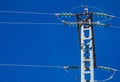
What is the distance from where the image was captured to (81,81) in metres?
15.9

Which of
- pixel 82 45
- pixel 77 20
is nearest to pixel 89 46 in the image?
pixel 82 45

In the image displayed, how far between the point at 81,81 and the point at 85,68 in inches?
26.4

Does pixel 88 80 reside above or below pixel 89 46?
below

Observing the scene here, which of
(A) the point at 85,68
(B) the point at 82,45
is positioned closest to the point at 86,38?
(B) the point at 82,45

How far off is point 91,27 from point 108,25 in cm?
115

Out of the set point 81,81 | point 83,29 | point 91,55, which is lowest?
point 81,81

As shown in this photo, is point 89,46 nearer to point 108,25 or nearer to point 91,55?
point 91,55

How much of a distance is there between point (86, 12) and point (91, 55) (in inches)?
86.7

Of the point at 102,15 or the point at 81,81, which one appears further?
the point at 102,15

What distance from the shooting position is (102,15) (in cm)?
1698

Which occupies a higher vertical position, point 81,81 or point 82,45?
point 82,45

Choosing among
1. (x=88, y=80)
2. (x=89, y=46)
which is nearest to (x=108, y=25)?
(x=89, y=46)

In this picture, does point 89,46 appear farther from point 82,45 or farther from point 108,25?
point 108,25

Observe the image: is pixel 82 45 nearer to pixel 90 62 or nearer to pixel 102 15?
pixel 90 62
